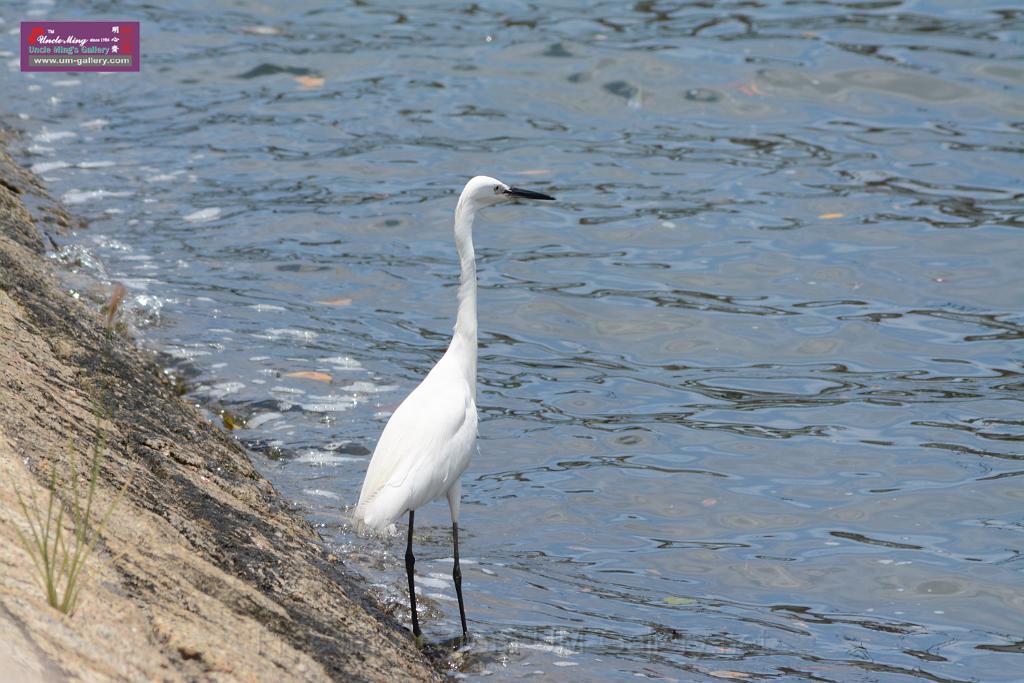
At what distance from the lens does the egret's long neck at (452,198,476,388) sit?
5.16 metres

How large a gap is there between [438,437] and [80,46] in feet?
32.9

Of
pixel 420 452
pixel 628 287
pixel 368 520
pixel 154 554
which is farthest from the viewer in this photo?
pixel 628 287

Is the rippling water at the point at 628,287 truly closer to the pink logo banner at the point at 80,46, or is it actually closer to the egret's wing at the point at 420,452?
the pink logo banner at the point at 80,46

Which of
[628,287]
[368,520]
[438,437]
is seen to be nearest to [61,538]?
[368,520]

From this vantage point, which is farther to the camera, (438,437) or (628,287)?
(628,287)

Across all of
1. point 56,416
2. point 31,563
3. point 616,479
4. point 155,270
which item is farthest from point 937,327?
point 31,563

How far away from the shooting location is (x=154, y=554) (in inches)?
130

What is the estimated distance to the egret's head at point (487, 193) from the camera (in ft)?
17.0

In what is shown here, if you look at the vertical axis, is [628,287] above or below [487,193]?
below

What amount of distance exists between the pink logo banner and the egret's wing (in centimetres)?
907

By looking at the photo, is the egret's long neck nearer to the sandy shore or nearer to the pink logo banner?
the sandy shore

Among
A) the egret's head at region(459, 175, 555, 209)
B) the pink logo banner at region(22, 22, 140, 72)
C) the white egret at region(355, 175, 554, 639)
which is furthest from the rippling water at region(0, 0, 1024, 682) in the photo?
the egret's head at region(459, 175, 555, 209)

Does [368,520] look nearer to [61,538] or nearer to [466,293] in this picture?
[466,293]

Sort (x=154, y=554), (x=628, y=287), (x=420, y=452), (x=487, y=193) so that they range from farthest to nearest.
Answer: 1. (x=628, y=287)
2. (x=487, y=193)
3. (x=420, y=452)
4. (x=154, y=554)
